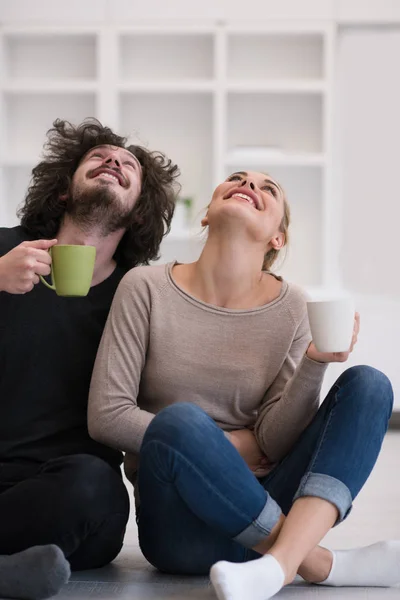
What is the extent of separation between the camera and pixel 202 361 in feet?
5.67

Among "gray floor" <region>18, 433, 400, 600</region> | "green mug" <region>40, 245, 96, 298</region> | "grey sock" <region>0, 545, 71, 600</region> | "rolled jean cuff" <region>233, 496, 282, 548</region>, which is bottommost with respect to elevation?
"gray floor" <region>18, 433, 400, 600</region>

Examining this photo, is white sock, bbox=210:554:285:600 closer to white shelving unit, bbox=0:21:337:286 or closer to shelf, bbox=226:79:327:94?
white shelving unit, bbox=0:21:337:286

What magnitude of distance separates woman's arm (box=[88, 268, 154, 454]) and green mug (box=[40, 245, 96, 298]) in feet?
0.48

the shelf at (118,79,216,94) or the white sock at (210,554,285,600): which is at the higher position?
the shelf at (118,79,216,94)

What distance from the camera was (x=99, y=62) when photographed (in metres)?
4.58

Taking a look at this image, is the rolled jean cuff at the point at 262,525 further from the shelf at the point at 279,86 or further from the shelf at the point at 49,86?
the shelf at the point at 49,86

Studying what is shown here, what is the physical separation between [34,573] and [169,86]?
11.3 ft

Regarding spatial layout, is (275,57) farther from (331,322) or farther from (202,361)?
(331,322)

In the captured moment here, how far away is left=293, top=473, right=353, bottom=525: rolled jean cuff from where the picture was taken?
1522mm

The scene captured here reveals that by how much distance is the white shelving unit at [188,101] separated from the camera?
180 inches

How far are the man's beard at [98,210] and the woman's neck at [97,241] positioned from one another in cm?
1

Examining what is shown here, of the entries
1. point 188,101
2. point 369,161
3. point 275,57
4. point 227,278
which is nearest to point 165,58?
→ point 188,101

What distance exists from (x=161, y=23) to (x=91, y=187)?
9.41 ft

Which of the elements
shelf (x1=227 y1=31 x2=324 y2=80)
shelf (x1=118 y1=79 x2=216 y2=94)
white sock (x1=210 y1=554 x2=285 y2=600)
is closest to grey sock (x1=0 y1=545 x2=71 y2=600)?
white sock (x1=210 y1=554 x2=285 y2=600)
